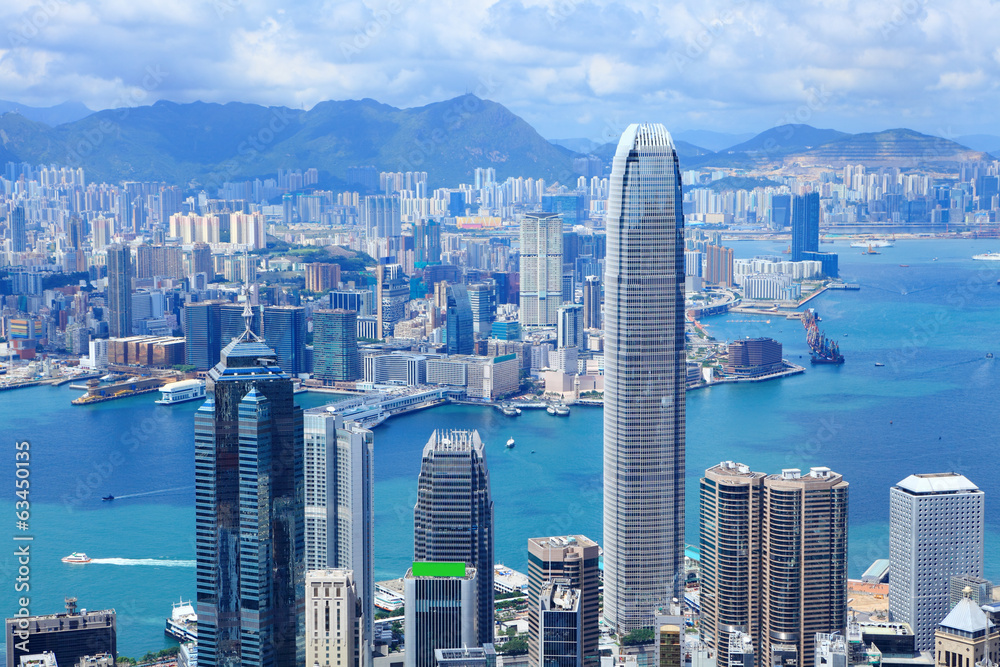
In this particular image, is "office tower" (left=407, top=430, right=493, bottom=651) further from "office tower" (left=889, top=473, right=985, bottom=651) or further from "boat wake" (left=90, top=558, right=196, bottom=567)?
"office tower" (left=889, top=473, right=985, bottom=651)

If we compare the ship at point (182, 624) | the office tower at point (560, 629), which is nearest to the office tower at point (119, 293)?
the ship at point (182, 624)

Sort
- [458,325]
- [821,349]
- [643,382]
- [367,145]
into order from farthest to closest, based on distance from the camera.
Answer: [367,145] → [458,325] → [821,349] → [643,382]

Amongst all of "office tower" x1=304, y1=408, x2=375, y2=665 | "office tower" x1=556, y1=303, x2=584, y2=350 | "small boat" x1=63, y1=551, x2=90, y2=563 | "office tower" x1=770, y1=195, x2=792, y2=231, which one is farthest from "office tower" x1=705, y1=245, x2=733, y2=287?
"office tower" x1=304, y1=408, x2=375, y2=665

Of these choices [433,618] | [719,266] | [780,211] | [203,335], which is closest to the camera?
[433,618]

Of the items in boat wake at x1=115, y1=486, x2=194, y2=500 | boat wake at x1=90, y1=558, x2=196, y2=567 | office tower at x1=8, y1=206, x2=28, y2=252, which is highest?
office tower at x1=8, y1=206, x2=28, y2=252

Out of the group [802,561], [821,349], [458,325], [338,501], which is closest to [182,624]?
[338,501]

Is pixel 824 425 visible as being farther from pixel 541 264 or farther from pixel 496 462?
pixel 541 264

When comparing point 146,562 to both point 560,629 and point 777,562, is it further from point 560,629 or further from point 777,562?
point 777,562
